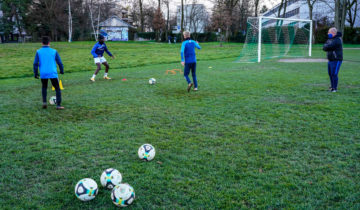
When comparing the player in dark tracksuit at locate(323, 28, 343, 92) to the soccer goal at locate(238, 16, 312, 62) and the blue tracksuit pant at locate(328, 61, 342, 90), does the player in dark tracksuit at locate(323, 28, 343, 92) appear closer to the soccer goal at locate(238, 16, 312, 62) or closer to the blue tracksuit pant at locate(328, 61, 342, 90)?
the blue tracksuit pant at locate(328, 61, 342, 90)

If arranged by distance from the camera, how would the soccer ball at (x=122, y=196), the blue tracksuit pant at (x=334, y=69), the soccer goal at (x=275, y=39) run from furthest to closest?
the soccer goal at (x=275, y=39) → the blue tracksuit pant at (x=334, y=69) → the soccer ball at (x=122, y=196)

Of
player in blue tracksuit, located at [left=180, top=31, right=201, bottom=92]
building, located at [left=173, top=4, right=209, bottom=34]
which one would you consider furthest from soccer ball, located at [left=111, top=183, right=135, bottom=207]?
building, located at [left=173, top=4, right=209, bottom=34]

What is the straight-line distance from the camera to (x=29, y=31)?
54781mm

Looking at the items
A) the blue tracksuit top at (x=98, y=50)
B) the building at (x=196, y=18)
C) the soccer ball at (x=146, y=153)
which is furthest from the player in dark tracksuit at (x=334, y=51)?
the building at (x=196, y=18)

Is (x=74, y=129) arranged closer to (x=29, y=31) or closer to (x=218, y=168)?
(x=218, y=168)

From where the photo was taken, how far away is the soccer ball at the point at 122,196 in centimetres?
308

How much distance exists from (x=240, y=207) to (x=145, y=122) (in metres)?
3.60

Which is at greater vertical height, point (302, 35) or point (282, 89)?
point (302, 35)

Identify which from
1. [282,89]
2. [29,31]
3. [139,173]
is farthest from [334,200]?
[29,31]

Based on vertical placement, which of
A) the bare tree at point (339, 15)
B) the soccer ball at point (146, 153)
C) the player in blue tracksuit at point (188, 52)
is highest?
the bare tree at point (339, 15)

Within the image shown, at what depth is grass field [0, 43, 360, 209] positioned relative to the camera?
333 cm

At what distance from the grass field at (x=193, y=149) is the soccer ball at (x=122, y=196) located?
109mm

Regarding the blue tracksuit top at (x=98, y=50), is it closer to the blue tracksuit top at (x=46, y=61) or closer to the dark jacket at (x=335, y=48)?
the blue tracksuit top at (x=46, y=61)

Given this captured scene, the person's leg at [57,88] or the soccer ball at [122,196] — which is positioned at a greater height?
the person's leg at [57,88]
